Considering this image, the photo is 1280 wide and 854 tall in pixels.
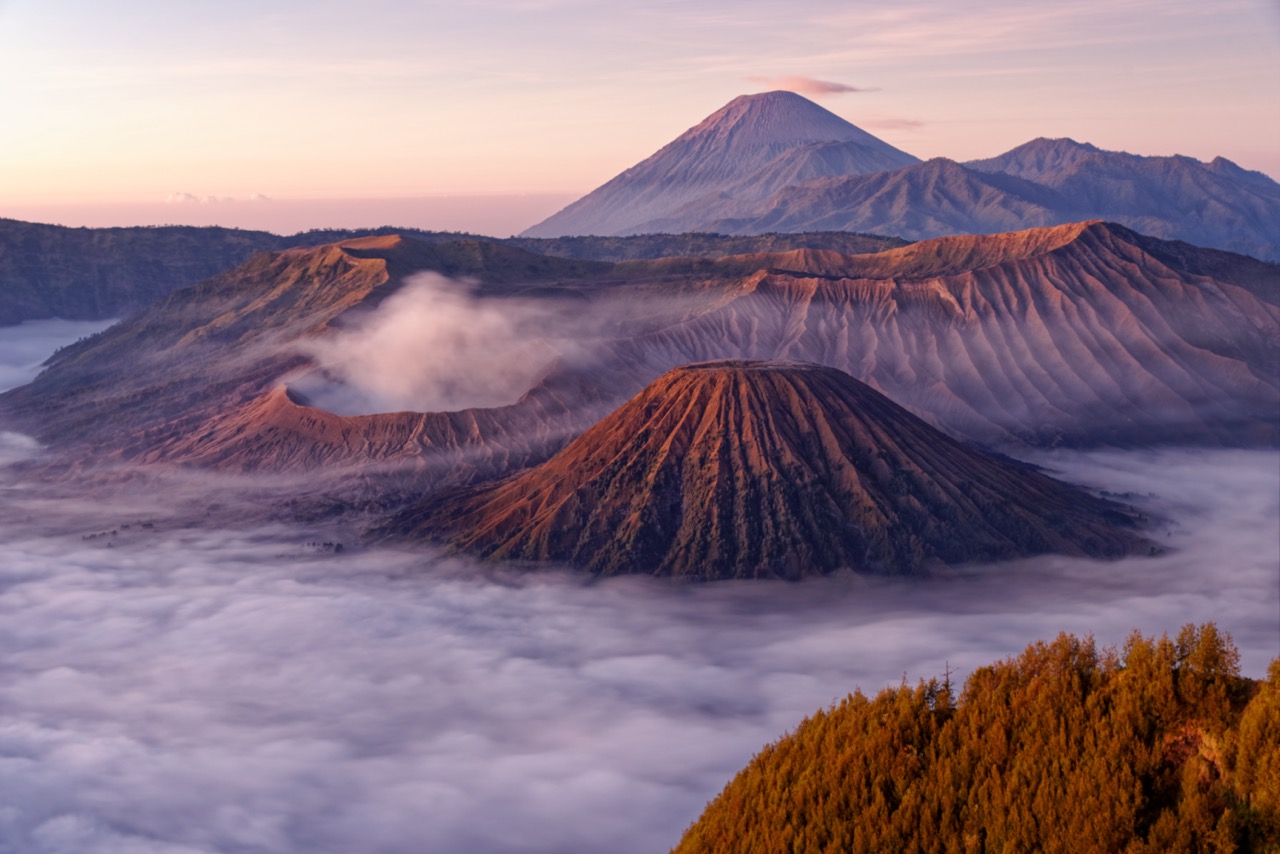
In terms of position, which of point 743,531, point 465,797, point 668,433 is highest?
point 668,433

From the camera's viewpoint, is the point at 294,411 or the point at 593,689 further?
the point at 294,411

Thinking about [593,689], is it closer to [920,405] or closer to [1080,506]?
[1080,506]

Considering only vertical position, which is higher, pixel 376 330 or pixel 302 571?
pixel 376 330

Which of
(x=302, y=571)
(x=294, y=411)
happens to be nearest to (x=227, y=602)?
(x=302, y=571)

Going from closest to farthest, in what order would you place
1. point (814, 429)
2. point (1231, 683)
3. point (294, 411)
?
point (1231, 683) → point (814, 429) → point (294, 411)

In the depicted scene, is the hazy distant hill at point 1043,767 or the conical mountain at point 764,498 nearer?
the hazy distant hill at point 1043,767
